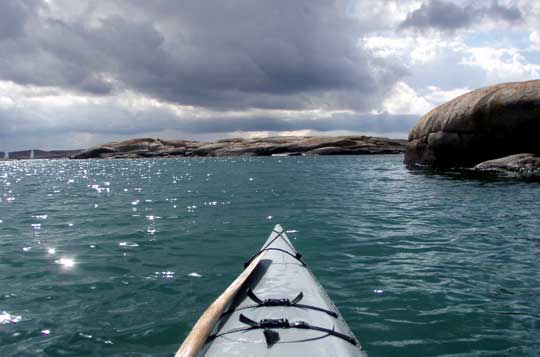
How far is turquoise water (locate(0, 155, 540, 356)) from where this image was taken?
19.1 ft

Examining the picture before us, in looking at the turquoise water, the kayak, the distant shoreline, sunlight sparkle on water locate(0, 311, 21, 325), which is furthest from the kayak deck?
the distant shoreline

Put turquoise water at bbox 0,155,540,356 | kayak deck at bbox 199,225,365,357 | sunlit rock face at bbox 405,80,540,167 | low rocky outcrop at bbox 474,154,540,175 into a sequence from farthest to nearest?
1. sunlit rock face at bbox 405,80,540,167
2. low rocky outcrop at bbox 474,154,540,175
3. turquoise water at bbox 0,155,540,356
4. kayak deck at bbox 199,225,365,357

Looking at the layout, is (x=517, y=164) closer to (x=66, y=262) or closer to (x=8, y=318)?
(x=66, y=262)

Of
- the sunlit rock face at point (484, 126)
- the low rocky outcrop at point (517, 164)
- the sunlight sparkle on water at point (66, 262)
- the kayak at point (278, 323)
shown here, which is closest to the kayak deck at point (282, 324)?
the kayak at point (278, 323)

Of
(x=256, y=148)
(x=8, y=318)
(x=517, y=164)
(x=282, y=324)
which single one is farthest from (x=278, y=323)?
(x=256, y=148)

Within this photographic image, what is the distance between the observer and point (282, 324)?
177 inches

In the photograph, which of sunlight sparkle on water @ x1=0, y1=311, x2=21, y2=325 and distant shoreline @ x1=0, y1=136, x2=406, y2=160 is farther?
distant shoreline @ x1=0, y1=136, x2=406, y2=160

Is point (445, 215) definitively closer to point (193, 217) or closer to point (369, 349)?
point (193, 217)

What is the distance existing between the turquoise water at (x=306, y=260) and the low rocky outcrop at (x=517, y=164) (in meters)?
9.40

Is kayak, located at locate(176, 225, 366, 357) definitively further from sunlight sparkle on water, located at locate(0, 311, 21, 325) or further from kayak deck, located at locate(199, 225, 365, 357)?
sunlight sparkle on water, located at locate(0, 311, 21, 325)

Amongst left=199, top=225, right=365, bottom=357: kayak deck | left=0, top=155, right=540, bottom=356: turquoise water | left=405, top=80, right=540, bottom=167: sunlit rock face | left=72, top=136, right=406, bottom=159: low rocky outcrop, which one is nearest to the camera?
left=199, top=225, right=365, bottom=357: kayak deck

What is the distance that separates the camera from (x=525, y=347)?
535cm

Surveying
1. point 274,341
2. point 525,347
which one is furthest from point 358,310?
point 274,341

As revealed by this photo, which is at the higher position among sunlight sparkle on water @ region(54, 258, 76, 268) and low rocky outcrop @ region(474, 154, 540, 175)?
low rocky outcrop @ region(474, 154, 540, 175)
